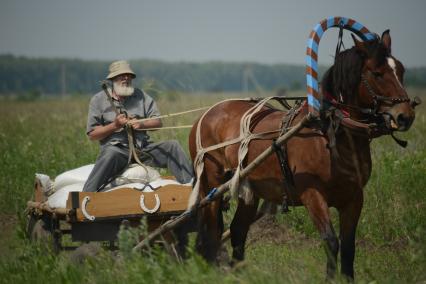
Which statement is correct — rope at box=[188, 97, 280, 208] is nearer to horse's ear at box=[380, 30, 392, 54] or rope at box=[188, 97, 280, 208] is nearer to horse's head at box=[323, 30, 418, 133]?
horse's head at box=[323, 30, 418, 133]

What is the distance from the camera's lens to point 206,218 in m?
8.52

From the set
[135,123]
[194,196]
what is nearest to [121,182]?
[135,123]

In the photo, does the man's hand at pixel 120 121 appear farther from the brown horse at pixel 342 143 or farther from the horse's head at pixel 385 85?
the horse's head at pixel 385 85

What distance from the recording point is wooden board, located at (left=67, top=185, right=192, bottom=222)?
7.86m

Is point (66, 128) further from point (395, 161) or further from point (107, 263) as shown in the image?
point (107, 263)

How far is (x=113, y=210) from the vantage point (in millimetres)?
7906


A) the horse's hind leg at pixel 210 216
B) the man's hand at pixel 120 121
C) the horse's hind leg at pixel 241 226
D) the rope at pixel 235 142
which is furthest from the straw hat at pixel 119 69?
the horse's hind leg at pixel 241 226

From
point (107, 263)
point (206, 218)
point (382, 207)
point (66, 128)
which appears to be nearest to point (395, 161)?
point (382, 207)

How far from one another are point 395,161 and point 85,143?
6.53m

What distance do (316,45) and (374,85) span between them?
0.62 meters

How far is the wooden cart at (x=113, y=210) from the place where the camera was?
7.86m

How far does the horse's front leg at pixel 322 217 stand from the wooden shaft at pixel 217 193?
1.61 feet

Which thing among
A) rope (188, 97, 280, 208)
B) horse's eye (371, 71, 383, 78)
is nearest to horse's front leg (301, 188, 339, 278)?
rope (188, 97, 280, 208)

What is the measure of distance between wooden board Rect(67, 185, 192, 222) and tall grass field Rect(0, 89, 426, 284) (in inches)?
14.7
